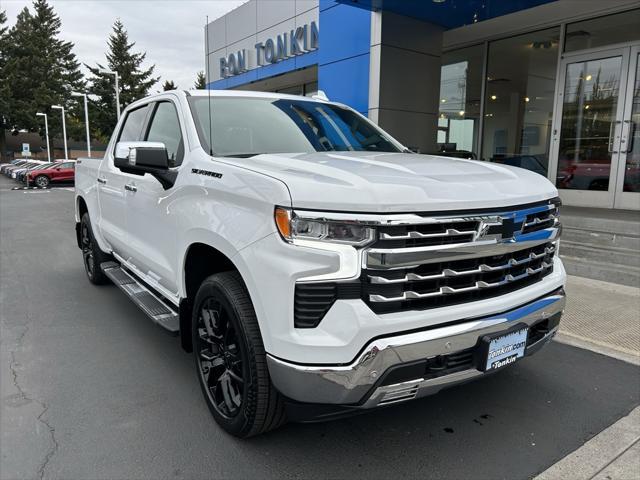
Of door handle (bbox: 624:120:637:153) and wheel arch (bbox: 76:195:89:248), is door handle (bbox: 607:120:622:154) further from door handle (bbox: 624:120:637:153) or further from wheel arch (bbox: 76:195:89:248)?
wheel arch (bbox: 76:195:89:248)

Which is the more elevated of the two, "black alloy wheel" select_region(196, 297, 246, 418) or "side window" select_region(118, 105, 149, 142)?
"side window" select_region(118, 105, 149, 142)

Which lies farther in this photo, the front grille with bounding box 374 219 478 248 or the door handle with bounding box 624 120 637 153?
the door handle with bounding box 624 120 637 153

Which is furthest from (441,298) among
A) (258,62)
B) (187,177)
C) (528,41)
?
(258,62)

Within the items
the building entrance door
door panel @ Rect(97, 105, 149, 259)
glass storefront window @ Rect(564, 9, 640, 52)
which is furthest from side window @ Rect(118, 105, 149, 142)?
glass storefront window @ Rect(564, 9, 640, 52)

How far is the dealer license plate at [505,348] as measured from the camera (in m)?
2.34

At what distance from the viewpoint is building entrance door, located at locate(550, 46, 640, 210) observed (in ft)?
28.1

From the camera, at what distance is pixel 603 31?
352 inches

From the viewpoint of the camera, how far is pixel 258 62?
16.5 m

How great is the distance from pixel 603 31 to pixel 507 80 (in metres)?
2.66

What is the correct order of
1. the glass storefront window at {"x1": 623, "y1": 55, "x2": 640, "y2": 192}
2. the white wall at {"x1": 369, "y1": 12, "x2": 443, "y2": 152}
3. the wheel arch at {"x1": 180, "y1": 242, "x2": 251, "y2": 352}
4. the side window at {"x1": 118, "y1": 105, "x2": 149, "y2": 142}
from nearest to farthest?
the wheel arch at {"x1": 180, "y1": 242, "x2": 251, "y2": 352}, the side window at {"x1": 118, "y1": 105, "x2": 149, "y2": 142}, the glass storefront window at {"x1": 623, "y1": 55, "x2": 640, "y2": 192}, the white wall at {"x1": 369, "y1": 12, "x2": 443, "y2": 152}

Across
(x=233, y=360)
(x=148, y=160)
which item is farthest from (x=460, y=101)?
(x=233, y=360)

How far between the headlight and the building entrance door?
845 centimetres

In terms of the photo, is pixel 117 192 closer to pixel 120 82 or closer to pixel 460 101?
pixel 460 101

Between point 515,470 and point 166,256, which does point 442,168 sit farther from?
point 166,256
